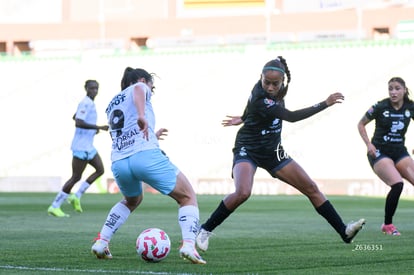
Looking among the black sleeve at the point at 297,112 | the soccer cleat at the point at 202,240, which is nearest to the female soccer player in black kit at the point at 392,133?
the black sleeve at the point at 297,112

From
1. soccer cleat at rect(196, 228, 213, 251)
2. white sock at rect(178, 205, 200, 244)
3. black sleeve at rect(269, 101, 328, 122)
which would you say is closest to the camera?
white sock at rect(178, 205, 200, 244)

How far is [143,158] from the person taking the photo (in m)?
9.12

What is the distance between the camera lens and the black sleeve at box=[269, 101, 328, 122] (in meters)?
10.0

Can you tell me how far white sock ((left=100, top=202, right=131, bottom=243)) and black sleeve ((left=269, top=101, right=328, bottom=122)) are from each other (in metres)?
1.87

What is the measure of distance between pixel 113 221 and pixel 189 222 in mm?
920

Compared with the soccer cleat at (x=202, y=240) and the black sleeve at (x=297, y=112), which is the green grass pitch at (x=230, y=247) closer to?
the soccer cleat at (x=202, y=240)

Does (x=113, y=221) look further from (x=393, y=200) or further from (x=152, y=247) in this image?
(x=393, y=200)

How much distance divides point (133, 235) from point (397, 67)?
21.3 m

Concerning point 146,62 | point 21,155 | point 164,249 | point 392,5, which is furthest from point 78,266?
point 392,5

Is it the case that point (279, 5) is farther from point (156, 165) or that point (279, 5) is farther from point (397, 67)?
point (156, 165)

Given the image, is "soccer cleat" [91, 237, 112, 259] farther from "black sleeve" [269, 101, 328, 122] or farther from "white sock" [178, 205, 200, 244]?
"black sleeve" [269, 101, 328, 122]

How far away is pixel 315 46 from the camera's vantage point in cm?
3441

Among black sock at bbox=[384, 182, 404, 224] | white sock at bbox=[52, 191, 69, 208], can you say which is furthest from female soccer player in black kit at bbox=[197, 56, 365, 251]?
white sock at bbox=[52, 191, 69, 208]

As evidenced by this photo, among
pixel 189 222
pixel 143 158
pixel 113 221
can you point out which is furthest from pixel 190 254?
pixel 113 221
